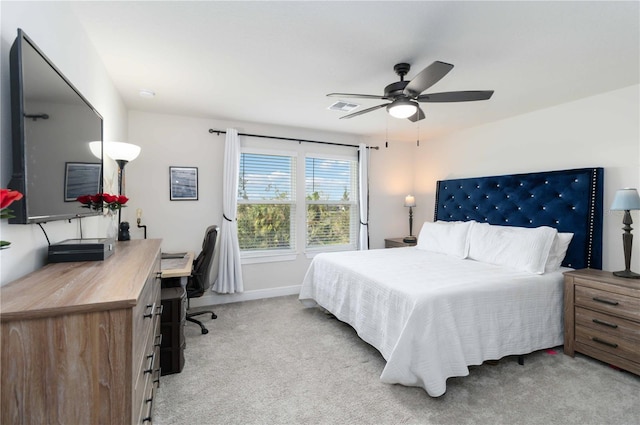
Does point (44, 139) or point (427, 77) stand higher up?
point (427, 77)

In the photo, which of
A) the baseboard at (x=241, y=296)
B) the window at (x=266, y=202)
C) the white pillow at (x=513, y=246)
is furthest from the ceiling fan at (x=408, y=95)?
the baseboard at (x=241, y=296)

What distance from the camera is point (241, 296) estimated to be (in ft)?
13.8

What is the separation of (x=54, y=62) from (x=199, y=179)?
2508mm

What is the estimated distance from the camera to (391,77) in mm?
2697

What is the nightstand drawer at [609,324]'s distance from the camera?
7.55 ft

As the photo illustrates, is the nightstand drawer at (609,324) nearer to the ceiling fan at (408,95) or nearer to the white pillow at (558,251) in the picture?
the white pillow at (558,251)

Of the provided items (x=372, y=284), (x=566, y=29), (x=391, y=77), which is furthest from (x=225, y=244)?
(x=566, y=29)

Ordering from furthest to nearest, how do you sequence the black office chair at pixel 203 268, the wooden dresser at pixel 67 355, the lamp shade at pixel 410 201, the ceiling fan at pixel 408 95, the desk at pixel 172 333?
the lamp shade at pixel 410 201
the black office chair at pixel 203 268
the desk at pixel 172 333
the ceiling fan at pixel 408 95
the wooden dresser at pixel 67 355

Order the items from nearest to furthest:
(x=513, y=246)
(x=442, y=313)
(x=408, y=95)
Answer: (x=442, y=313), (x=408, y=95), (x=513, y=246)

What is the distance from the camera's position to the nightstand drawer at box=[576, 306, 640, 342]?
2.30 meters

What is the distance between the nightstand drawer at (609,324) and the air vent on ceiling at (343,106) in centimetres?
289

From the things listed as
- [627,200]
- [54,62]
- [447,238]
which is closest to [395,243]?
[447,238]

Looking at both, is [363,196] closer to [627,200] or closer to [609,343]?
[627,200]

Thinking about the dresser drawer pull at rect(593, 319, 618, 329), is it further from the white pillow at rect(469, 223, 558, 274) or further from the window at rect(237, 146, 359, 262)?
the window at rect(237, 146, 359, 262)
